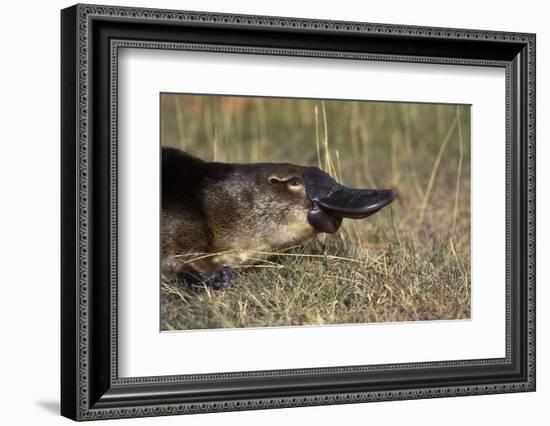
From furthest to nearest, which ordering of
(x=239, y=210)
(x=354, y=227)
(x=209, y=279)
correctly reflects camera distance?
(x=354, y=227) < (x=239, y=210) < (x=209, y=279)

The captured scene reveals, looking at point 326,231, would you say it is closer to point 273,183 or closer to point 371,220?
point 273,183

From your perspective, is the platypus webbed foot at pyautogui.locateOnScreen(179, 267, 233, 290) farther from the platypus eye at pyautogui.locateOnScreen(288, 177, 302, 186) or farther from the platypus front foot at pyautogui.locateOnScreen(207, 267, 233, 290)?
the platypus eye at pyautogui.locateOnScreen(288, 177, 302, 186)

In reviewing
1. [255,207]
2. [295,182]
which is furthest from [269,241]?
[295,182]

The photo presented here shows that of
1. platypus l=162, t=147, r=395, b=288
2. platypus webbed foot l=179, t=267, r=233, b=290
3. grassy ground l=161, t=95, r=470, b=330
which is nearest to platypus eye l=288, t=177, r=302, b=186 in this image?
platypus l=162, t=147, r=395, b=288

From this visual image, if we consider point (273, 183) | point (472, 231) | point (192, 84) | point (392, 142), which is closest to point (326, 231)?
point (273, 183)

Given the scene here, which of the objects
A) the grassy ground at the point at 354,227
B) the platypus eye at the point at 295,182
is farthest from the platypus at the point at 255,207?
the grassy ground at the point at 354,227

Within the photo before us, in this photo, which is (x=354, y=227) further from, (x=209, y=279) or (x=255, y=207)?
(x=209, y=279)

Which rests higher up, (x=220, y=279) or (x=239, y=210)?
(x=239, y=210)
